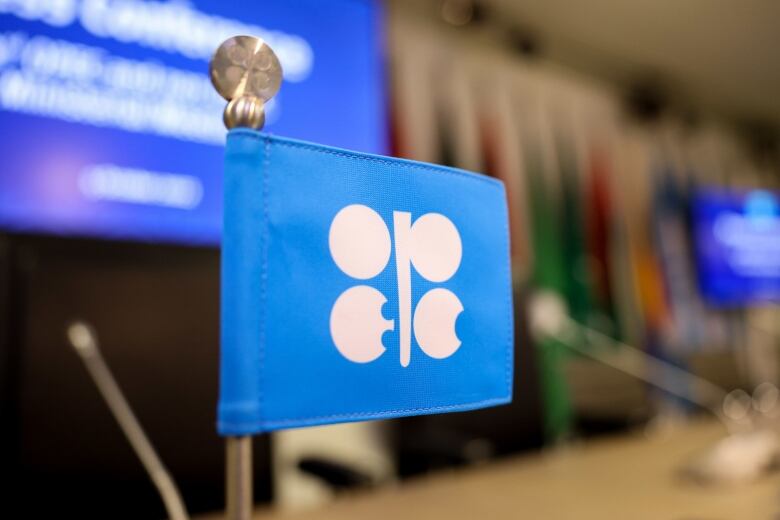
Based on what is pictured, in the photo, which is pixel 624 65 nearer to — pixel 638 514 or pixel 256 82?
pixel 638 514

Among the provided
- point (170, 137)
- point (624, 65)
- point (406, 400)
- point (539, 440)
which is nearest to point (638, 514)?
point (406, 400)

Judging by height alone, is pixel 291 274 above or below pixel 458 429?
above

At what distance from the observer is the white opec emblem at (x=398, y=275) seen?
1.49ft

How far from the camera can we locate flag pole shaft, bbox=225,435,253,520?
39 cm

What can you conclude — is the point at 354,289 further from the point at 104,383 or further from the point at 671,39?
the point at 671,39

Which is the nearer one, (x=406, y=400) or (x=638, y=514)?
(x=406, y=400)

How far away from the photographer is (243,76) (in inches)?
16.7

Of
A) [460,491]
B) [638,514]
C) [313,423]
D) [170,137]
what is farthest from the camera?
[170,137]

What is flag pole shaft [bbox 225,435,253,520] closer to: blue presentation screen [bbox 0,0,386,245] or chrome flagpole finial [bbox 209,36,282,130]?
chrome flagpole finial [bbox 209,36,282,130]

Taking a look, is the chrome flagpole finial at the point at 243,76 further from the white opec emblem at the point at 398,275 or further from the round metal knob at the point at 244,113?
the white opec emblem at the point at 398,275

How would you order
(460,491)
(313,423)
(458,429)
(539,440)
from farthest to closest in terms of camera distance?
(539,440), (458,429), (460,491), (313,423)

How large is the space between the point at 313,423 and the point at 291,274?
0.11m

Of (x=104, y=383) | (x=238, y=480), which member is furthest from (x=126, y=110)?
(x=238, y=480)

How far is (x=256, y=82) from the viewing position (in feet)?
1.40
